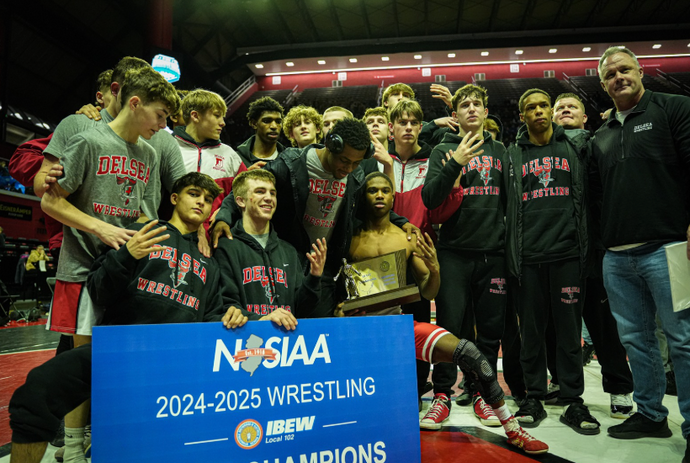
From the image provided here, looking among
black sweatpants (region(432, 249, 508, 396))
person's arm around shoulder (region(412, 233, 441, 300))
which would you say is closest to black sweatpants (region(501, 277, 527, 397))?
black sweatpants (region(432, 249, 508, 396))

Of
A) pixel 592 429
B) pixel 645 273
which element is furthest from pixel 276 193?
pixel 592 429

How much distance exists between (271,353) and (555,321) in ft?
6.41

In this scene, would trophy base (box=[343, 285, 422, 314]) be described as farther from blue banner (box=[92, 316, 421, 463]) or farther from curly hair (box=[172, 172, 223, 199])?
curly hair (box=[172, 172, 223, 199])

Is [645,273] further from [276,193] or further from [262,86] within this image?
[262,86]

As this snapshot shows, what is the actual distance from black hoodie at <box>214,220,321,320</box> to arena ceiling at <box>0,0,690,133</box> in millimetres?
14073

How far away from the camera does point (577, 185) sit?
2.78 m

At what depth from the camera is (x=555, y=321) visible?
2746 mm

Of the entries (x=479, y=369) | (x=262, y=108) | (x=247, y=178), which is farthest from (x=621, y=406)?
(x=262, y=108)

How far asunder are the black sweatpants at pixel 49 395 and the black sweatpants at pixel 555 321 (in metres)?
2.48

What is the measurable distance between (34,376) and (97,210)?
0.78 metres

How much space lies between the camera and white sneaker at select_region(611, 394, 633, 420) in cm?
272

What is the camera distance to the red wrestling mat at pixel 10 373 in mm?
2676

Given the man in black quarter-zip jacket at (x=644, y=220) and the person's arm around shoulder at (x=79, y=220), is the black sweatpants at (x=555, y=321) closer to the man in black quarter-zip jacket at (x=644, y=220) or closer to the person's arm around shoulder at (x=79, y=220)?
the man in black quarter-zip jacket at (x=644, y=220)

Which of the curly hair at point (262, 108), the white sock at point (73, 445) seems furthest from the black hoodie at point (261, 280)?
the curly hair at point (262, 108)
